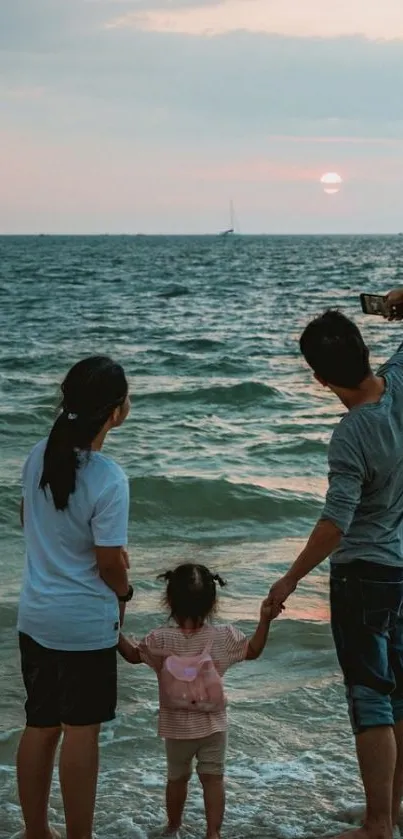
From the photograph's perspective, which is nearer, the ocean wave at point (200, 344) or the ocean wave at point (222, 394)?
the ocean wave at point (222, 394)

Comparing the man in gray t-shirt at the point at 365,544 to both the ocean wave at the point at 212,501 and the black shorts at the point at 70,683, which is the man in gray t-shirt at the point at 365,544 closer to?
the black shorts at the point at 70,683

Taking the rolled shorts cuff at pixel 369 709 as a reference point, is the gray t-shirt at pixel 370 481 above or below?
above

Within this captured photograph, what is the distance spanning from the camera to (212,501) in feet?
30.9

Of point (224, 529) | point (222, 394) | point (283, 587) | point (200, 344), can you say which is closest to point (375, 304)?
point (283, 587)

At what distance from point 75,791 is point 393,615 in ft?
3.79

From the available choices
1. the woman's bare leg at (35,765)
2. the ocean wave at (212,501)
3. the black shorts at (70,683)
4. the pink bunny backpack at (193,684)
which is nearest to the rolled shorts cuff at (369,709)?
the pink bunny backpack at (193,684)

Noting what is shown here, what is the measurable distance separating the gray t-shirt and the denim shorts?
5 centimetres

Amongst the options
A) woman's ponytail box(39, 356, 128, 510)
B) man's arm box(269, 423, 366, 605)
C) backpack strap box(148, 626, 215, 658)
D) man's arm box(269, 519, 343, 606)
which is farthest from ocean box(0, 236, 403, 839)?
woman's ponytail box(39, 356, 128, 510)

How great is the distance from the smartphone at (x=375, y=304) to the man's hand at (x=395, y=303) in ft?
0.04

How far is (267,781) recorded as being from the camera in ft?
14.1

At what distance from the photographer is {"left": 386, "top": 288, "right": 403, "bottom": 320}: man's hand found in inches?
144

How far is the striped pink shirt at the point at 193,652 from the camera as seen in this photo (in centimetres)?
353

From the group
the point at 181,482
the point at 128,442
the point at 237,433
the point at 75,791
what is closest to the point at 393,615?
the point at 75,791

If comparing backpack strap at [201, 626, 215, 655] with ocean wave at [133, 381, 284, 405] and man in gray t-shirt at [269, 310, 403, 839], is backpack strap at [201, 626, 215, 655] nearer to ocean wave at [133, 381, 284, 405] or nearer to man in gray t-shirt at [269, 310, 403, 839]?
man in gray t-shirt at [269, 310, 403, 839]
